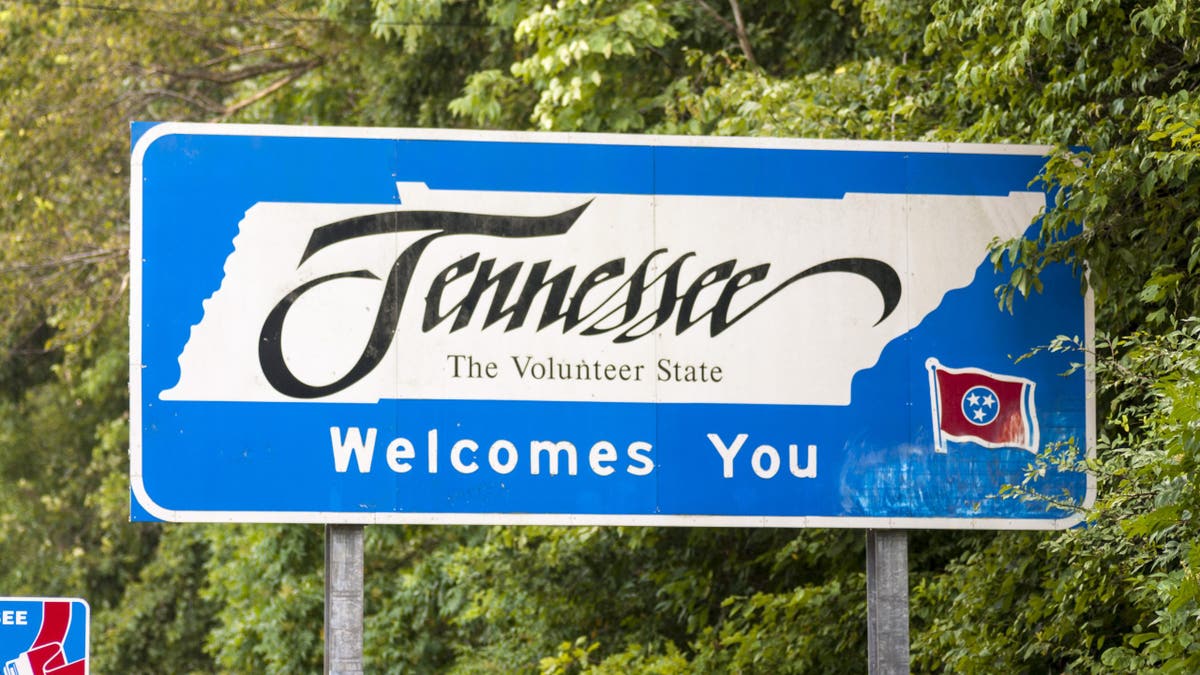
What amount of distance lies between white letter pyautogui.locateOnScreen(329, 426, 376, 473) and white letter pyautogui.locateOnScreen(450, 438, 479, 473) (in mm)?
309

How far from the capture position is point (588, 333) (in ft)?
20.8

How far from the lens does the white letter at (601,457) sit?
625 centimetres

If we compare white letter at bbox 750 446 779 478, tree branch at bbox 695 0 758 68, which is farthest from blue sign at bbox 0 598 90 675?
tree branch at bbox 695 0 758 68

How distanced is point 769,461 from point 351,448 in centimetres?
162

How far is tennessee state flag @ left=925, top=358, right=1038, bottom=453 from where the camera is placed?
21.1ft

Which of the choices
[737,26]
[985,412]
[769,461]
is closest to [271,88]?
[737,26]

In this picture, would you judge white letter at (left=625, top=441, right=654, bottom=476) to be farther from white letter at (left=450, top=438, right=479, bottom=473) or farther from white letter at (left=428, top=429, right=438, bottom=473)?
white letter at (left=428, top=429, right=438, bottom=473)

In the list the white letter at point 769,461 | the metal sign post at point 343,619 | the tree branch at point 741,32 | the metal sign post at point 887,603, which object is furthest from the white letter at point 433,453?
the tree branch at point 741,32

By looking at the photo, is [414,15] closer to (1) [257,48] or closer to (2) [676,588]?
(1) [257,48]

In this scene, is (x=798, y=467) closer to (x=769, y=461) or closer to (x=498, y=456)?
(x=769, y=461)

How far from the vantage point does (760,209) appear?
6.48 meters

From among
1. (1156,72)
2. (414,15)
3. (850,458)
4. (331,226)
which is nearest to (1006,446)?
(850,458)

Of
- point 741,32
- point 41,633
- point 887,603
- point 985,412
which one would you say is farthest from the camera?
point 741,32

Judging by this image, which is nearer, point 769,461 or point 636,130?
point 769,461
